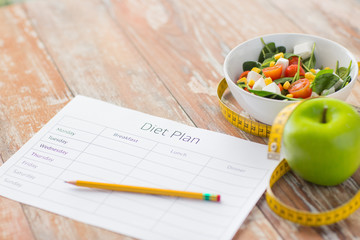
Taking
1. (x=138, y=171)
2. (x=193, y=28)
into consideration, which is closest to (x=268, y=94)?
(x=138, y=171)

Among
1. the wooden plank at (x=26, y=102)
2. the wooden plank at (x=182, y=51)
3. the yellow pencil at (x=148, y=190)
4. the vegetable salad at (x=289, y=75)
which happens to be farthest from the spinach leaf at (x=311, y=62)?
the wooden plank at (x=26, y=102)

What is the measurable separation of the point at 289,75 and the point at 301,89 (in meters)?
0.08

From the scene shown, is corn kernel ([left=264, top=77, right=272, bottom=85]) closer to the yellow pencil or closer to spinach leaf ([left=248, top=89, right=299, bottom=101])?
spinach leaf ([left=248, top=89, right=299, bottom=101])

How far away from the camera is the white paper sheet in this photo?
2.95 feet

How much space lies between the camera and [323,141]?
0.86m

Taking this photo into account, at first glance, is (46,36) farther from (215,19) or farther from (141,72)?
(215,19)

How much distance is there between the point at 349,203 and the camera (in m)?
0.87

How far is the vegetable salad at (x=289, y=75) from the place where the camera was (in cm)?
105

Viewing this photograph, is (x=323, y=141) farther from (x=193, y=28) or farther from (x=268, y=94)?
(x=193, y=28)

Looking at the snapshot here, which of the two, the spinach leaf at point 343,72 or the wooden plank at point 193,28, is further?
the wooden plank at point 193,28

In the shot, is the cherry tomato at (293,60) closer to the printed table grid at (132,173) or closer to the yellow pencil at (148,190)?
the printed table grid at (132,173)

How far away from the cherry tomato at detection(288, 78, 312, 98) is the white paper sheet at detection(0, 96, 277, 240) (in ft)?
0.45

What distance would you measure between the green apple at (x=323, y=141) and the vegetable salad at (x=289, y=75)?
12 cm

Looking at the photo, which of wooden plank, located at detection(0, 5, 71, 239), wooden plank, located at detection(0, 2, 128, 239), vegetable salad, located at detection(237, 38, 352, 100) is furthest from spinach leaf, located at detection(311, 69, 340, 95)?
wooden plank, located at detection(0, 5, 71, 239)
